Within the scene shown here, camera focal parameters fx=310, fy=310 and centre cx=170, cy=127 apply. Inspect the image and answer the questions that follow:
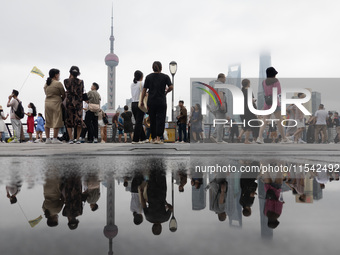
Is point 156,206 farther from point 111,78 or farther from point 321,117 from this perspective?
point 111,78

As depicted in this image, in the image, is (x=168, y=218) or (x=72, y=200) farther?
(x=72, y=200)

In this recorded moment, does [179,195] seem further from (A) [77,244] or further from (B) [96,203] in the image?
(A) [77,244]

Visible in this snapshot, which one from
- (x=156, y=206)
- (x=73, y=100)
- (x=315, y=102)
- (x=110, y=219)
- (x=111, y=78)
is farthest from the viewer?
(x=111, y=78)

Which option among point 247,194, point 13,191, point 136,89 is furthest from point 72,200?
point 136,89

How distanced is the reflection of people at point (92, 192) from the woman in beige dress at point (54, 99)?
5.95 metres

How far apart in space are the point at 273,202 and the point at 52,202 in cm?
64

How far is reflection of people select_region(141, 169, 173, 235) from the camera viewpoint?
2.26 feet

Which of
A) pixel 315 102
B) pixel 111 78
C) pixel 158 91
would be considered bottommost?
pixel 158 91

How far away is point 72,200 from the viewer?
36.0 inches

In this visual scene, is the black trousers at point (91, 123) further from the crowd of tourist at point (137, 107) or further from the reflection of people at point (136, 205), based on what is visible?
the reflection of people at point (136, 205)

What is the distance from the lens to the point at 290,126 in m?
9.55

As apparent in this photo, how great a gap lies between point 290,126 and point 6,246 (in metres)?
9.88

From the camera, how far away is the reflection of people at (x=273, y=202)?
2.30 feet

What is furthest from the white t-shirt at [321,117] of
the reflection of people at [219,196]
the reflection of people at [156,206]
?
the reflection of people at [156,206]
